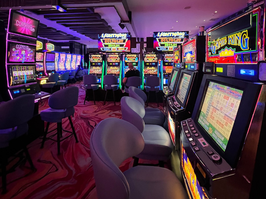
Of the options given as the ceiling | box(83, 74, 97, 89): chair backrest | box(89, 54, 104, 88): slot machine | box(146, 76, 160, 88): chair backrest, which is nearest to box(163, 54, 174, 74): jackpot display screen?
box(146, 76, 160, 88): chair backrest

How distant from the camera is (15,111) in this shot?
1846 mm

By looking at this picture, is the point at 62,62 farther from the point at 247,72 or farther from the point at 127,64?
the point at 247,72

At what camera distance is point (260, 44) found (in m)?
0.74

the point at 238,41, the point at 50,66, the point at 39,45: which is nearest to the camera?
the point at 238,41

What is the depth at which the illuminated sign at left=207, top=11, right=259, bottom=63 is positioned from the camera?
2.56 feet

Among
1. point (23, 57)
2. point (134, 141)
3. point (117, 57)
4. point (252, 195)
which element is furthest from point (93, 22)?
point (252, 195)

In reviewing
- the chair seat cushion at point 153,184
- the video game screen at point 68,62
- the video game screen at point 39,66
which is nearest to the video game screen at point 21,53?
the chair seat cushion at point 153,184

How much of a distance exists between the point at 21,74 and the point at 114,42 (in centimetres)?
326

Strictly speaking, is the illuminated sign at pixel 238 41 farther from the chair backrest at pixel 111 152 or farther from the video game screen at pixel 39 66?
the video game screen at pixel 39 66

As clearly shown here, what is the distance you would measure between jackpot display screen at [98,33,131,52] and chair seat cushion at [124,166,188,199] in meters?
4.94

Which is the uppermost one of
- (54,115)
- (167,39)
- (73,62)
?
(73,62)

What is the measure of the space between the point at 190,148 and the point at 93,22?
7.34 metres

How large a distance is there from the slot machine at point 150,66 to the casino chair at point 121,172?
480 cm

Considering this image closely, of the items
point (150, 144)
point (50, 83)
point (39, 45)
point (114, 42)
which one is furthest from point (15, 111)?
point (39, 45)
